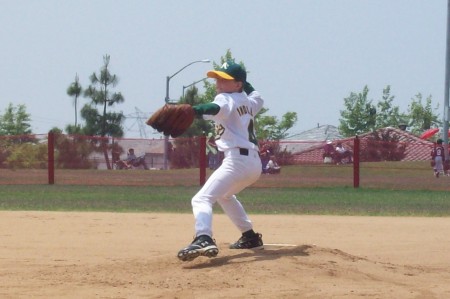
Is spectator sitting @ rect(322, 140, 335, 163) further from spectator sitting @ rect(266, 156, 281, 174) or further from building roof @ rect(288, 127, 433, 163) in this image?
spectator sitting @ rect(266, 156, 281, 174)

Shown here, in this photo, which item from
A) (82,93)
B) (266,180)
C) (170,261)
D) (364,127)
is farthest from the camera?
(364,127)

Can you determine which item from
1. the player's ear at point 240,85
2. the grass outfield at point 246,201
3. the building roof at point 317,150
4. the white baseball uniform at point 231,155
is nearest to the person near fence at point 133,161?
the grass outfield at point 246,201

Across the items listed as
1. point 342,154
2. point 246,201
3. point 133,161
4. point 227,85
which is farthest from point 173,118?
point 133,161

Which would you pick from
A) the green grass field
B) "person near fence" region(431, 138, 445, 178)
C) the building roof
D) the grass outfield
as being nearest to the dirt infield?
the grass outfield

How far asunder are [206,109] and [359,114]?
51430 millimetres

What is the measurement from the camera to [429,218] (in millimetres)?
15492

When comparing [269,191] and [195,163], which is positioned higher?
[195,163]

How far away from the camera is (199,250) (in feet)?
26.5

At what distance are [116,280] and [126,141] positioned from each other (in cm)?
2203

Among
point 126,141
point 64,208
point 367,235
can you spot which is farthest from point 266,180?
point 367,235

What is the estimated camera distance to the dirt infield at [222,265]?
739cm

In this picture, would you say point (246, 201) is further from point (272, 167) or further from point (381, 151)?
point (381, 151)

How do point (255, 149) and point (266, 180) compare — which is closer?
point (255, 149)

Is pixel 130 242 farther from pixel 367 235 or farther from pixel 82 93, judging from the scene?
pixel 82 93
